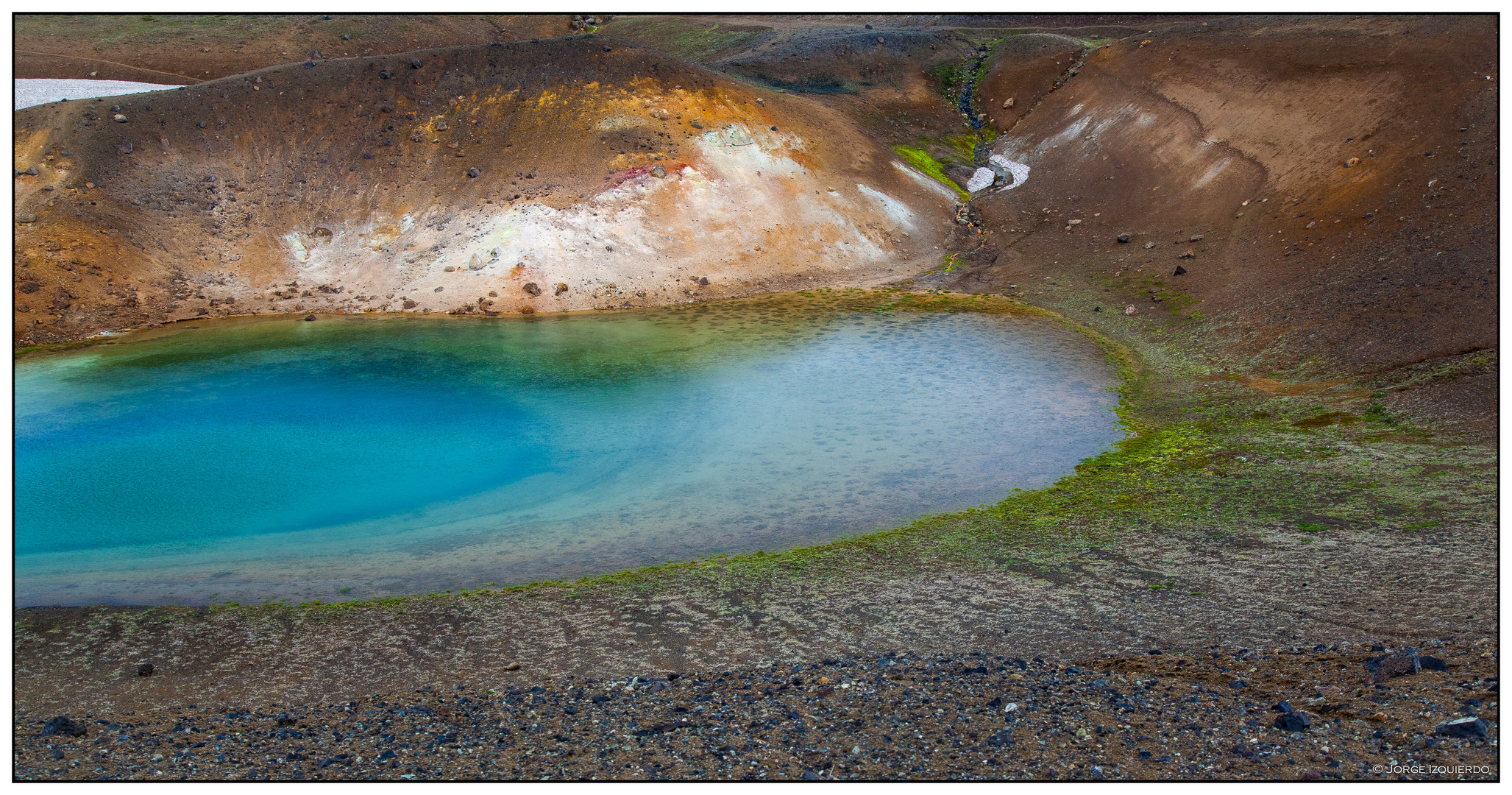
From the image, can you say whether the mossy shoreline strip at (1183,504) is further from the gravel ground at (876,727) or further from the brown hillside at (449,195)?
the brown hillside at (449,195)

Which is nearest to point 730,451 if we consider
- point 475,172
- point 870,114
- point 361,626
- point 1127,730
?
point 361,626

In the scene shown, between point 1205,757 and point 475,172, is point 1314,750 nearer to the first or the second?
point 1205,757

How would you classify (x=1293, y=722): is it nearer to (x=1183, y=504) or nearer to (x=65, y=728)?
(x=1183, y=504)

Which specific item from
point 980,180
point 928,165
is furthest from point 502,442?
point 980,180

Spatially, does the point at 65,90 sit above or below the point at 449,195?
above

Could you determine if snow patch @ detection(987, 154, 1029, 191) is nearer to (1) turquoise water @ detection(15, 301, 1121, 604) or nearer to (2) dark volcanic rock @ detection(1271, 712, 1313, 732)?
(1) turquoise water @ detection(15, 301, 1121, 604)
